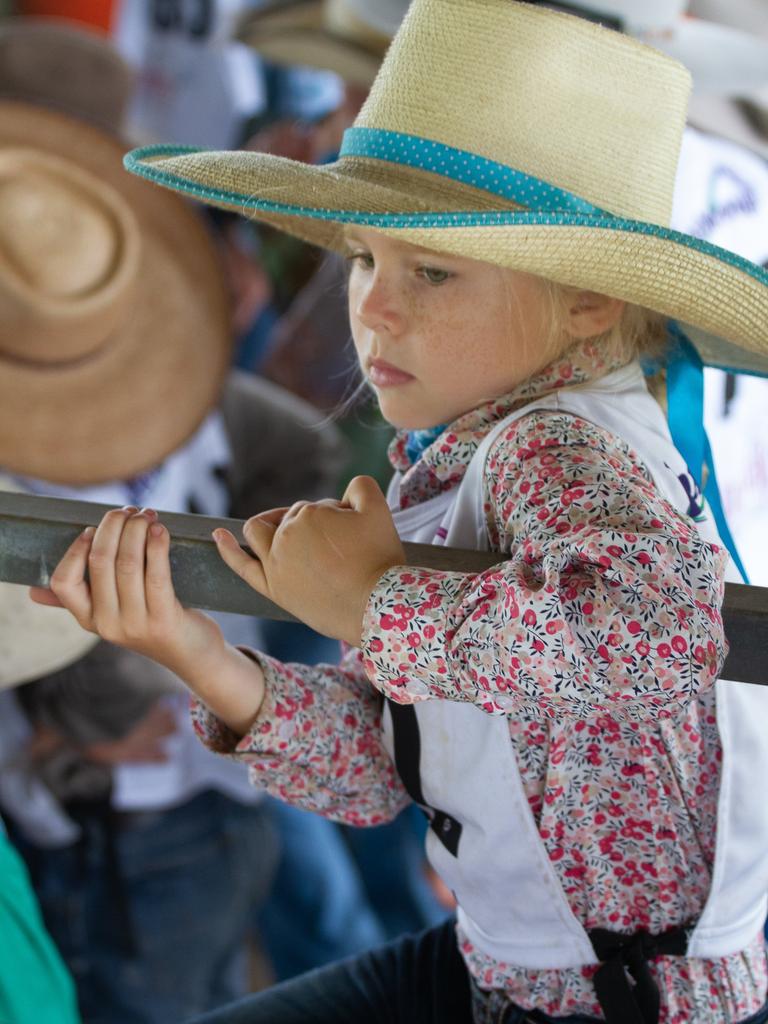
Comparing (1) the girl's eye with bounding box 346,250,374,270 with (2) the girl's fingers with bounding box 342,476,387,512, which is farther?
(1) the girl's eye with bounding box 346,250,374,270

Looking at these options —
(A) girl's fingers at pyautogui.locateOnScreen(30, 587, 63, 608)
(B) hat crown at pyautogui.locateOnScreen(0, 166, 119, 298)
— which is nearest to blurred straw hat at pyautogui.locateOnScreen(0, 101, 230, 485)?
(B) hat crown at pyautogui.locateOnScreen(0, 166, 119, 298)

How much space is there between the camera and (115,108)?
8.33ft

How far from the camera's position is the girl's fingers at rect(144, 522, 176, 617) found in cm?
89

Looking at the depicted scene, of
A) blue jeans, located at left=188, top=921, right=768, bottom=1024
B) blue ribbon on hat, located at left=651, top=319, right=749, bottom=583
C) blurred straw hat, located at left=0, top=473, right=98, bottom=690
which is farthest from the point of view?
blurred straw hat, located at left=0, top=473, right=98, bottom=690

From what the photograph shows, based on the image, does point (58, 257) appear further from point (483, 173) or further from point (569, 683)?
point (569, 683)

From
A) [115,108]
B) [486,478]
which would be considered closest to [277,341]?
[115,108]

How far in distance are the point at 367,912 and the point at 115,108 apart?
5.53 ft

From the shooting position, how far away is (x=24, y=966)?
1217 millimetres

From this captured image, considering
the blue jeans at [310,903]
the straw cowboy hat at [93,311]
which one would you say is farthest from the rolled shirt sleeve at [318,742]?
the blue jeans at [310,903]

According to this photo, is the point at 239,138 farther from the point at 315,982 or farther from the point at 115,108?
the point at 315,982

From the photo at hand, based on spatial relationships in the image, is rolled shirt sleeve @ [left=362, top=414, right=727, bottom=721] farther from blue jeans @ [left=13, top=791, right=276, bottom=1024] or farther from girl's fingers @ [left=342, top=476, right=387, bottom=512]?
blue jeans @ [left=13, top=791, right=276, bottom=1024]

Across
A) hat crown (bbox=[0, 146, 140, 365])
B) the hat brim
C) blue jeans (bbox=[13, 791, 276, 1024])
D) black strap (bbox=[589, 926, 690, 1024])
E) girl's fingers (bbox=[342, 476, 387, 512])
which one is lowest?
blue jeans (bbox=[13, 791, 276, 1024])

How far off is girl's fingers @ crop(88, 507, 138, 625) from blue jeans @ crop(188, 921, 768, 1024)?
500 millimetres

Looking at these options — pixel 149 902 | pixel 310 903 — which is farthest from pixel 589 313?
pixel 310 903
